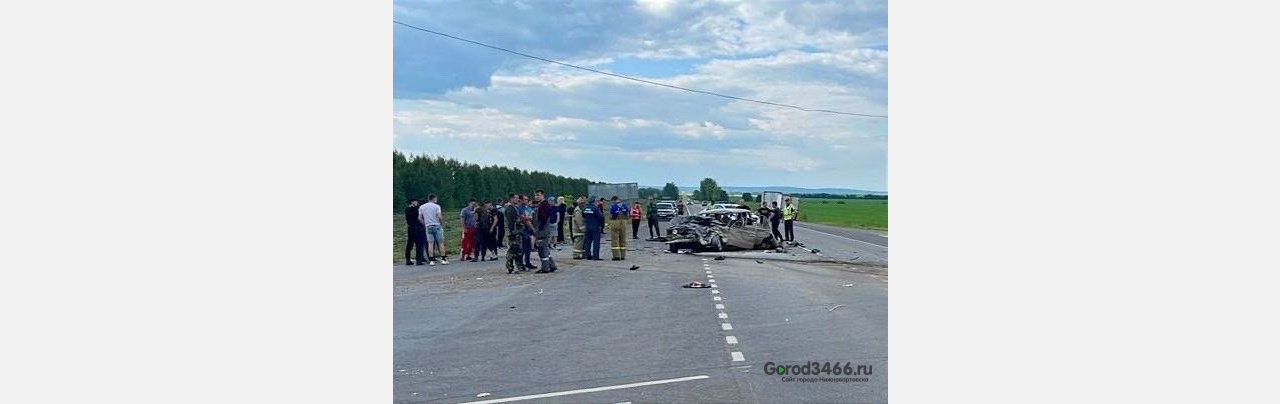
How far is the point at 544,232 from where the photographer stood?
1464 cm

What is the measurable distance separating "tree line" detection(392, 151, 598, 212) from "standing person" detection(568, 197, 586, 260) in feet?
2.21

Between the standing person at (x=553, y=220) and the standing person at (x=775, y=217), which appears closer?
the standing person at (x=775, y=217)

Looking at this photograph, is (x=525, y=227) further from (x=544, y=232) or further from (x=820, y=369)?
(x=820, y=369)

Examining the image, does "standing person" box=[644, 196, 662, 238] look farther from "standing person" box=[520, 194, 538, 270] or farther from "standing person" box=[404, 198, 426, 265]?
"standing person" box=[404, 198, 426, 265]

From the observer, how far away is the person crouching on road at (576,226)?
11.3 metres

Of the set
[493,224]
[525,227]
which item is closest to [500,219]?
[493,224]

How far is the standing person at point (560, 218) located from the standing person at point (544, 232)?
0.23ft

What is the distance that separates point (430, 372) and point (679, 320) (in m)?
2.94

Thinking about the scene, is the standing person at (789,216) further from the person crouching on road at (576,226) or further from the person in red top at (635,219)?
the person crouching on road at (576,226)

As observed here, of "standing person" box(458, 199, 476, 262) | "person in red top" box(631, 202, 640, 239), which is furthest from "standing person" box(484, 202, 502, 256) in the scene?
"person in red top" box(631, 202, 640, 239)

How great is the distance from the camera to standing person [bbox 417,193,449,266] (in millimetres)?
10516

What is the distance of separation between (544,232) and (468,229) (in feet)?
5.77

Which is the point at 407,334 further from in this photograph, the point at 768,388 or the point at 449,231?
the point at 449,231

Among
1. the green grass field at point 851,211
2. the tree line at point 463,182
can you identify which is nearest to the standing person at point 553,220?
the tree line at point 463,182
